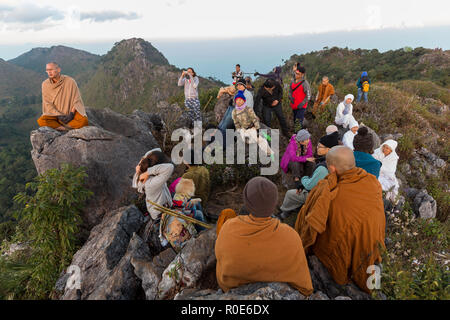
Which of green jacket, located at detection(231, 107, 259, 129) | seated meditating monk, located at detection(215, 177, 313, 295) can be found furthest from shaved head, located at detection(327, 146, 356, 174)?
green jacket, located at detection(231, 107, 259, 129)

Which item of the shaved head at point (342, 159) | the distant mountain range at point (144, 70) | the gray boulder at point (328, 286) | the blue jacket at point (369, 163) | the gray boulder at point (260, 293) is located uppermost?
the distant mountain range at point (144, 70)

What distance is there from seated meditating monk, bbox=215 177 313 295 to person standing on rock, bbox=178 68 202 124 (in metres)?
5.86

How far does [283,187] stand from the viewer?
19.3ft

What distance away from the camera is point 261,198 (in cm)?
212

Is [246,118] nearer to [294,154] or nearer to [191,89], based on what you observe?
[294,154]

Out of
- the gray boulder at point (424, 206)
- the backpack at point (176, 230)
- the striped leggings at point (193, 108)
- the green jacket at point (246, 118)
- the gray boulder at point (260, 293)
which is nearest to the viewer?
the gray boulder at point (260, 293)

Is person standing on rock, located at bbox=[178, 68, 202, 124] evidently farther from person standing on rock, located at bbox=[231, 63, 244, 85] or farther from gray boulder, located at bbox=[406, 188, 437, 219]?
gray boulder, located at bbox=[406, 188, 437, 219]

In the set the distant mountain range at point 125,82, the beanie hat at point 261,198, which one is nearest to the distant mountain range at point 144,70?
the distant mountain range at point 125,82

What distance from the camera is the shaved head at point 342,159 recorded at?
2561mm

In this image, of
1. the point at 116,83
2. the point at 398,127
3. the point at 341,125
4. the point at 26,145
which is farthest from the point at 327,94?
the point at 116,83

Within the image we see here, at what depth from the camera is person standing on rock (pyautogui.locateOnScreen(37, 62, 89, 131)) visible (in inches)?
212

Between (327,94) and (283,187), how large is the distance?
433cm

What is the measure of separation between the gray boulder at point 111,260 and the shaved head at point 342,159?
2823mm

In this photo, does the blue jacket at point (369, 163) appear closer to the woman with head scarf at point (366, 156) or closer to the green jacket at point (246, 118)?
the woman with head scarf at point (366, 156)
